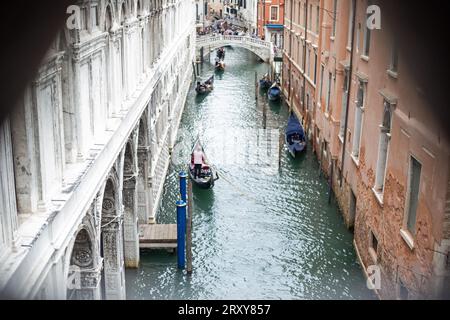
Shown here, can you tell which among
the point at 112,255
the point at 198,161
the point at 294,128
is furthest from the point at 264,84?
the point at 112,255

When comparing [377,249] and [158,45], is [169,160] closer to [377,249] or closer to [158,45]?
[158,45]

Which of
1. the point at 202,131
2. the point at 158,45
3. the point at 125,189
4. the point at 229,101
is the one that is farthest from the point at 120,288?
the point at 229,101

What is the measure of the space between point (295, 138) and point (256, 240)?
6.65 m

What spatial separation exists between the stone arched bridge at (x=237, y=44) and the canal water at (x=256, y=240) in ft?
51.9

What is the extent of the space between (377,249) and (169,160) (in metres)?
8.43

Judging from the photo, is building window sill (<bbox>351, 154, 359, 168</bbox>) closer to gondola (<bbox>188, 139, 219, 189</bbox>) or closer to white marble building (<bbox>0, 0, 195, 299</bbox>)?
gondola (<bbox>188, 139, 219, 189</bbox>)

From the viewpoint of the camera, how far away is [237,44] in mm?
33594

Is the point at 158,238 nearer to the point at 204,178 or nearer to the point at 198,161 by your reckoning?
the point at 204,178

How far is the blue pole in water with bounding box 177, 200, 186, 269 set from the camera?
9.34 m

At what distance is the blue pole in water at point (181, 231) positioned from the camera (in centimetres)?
934

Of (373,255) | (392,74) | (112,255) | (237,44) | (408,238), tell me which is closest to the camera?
(408,238)

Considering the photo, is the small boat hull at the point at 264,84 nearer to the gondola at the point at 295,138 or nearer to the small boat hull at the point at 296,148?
the gondola at the point at 295,138

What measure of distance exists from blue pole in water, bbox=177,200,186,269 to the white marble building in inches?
30.6

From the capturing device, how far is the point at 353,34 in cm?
1111
